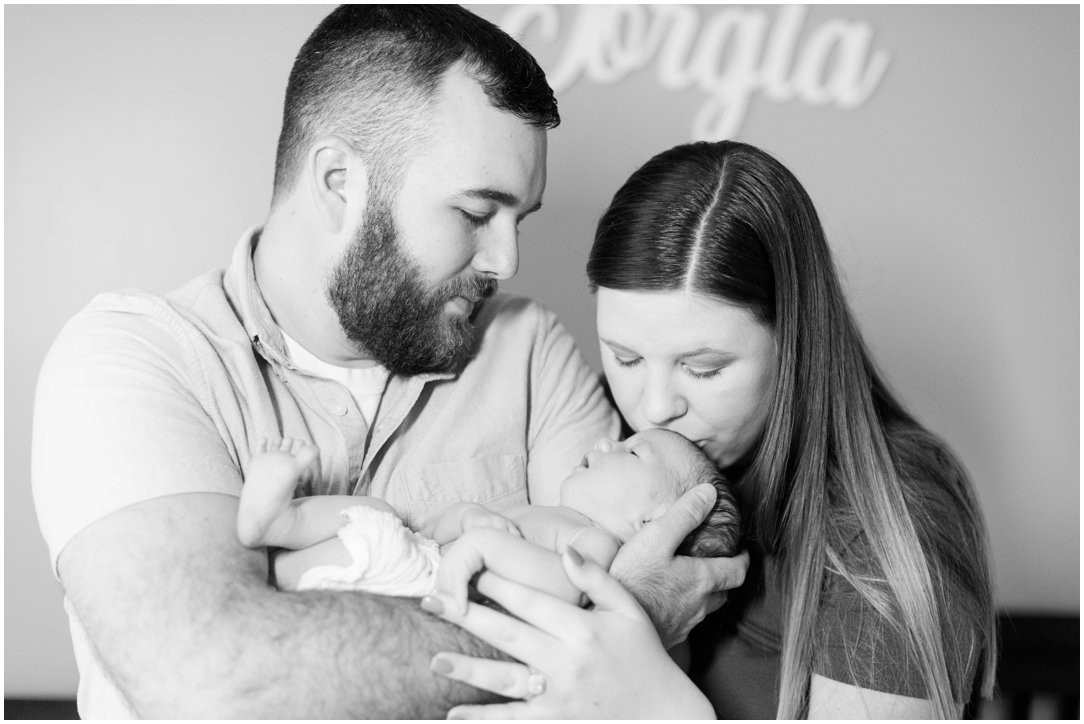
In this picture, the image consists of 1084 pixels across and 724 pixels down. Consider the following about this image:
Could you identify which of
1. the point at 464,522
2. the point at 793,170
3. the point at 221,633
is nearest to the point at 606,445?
the point at 464,522

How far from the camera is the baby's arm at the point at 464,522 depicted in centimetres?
166

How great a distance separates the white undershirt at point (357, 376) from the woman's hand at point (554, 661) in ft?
1.95

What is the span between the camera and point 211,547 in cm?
145

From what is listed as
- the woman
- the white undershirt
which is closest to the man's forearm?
the woman

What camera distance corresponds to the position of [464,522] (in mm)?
1682

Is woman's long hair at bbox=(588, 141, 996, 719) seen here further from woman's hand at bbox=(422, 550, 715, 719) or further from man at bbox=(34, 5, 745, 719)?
woman's hand at bbox=(422, 550, 715, 719)

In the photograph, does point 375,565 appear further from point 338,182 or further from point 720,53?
point 720,53

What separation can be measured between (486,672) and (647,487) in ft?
1.59

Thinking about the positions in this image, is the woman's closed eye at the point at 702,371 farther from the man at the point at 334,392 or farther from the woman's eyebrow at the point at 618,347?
the man at the point at 334,392

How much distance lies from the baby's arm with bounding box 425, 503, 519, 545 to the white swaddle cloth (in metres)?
0.11

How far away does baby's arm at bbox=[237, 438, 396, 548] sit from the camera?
57.5 inches

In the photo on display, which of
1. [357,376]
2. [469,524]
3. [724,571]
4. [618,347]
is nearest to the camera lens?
[469,524]

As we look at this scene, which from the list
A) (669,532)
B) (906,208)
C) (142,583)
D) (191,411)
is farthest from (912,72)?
(142,583)

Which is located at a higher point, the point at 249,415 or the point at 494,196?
the point at 494,196
